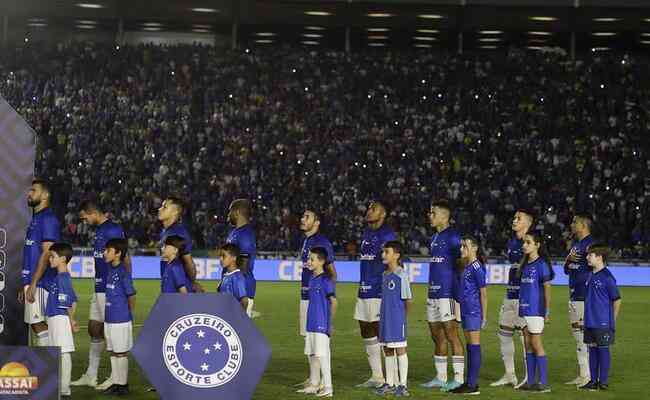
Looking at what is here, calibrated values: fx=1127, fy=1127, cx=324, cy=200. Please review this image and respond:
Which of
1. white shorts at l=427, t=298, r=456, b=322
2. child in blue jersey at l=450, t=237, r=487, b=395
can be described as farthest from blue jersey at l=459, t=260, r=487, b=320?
white shorts at l=427, t=298, r=456, b=322

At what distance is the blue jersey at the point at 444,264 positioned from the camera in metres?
12.9

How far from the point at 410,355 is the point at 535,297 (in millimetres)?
3713

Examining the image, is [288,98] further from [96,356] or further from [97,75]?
[96,356]

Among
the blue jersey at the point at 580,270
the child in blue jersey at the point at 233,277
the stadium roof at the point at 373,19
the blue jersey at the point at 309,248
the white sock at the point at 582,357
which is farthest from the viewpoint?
the stadium roof at the point at 373,19

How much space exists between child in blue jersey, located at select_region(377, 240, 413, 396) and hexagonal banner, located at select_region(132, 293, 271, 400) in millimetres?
2477

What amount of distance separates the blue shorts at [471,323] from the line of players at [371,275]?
0.32 feet

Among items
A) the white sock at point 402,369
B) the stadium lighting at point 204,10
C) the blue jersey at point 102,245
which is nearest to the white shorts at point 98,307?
the blue jersey at point 102,245

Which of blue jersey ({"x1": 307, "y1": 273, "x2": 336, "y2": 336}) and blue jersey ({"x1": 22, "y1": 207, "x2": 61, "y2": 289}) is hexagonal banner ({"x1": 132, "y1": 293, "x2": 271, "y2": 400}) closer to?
blue jersey ({"x1": 307, "y1": 273, "x2": 336, "y2": 336})

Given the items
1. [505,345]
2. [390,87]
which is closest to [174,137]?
[390,87]

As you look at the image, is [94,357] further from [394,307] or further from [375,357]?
[394,307]

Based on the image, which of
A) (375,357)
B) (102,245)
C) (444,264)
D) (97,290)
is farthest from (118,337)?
(444,264)

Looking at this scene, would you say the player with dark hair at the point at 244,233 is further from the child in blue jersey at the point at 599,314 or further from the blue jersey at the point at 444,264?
the child in blue jersey at the point at 599,314

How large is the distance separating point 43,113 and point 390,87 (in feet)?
43.8

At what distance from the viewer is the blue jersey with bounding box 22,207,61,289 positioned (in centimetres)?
1186
